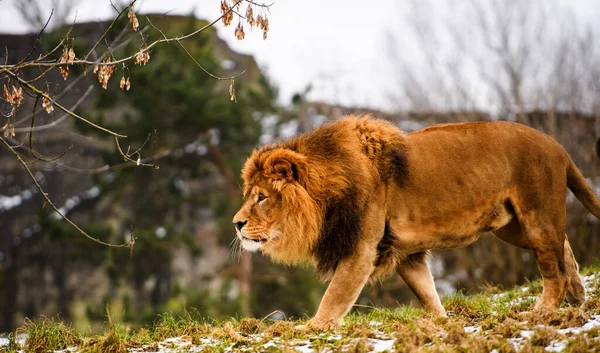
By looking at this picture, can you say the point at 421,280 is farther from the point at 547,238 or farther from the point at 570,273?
the point at 570,273

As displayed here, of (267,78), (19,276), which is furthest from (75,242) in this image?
(267,78)

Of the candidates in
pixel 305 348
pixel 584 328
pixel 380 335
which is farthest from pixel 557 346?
pixel 305 348

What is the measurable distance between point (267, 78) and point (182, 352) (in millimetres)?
14556

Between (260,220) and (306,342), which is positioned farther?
(260,220)

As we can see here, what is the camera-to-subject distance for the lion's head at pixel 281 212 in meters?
5.25

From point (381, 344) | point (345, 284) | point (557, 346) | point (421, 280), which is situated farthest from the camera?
point (421, 280)

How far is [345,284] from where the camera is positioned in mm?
5062

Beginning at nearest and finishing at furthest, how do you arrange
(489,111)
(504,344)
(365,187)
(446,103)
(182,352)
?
1. (504,344)
2. (182,352)
3. (365,187)
4. (489,111)
5. (446,103)

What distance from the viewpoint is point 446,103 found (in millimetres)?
17594

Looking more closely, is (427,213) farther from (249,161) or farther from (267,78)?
(267,78)

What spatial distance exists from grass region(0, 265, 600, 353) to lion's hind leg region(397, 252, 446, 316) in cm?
13

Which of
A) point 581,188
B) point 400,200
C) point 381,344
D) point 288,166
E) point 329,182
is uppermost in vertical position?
point 288,166

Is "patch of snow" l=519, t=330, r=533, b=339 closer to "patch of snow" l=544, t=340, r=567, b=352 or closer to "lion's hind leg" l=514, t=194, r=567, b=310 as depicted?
"patch of snow" l=544, t=340, r=567, b=352

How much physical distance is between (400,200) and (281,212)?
85 centimetres
